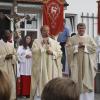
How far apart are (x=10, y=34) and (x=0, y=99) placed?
8.52 m

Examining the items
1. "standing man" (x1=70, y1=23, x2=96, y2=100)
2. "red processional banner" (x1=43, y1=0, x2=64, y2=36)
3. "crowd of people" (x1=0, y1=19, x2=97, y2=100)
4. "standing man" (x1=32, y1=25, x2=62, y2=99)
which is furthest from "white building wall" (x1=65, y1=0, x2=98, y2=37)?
"standing man" (x1=32, y1=25, x2=62, y2=99)

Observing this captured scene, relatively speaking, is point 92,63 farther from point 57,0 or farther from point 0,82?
point 0,82

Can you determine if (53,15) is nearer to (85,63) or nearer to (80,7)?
(80,7)

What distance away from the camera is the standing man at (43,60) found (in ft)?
34.4

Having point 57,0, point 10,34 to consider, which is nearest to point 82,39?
point 10,34

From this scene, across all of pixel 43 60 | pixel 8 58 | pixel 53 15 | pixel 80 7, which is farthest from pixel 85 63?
pixel 80 7

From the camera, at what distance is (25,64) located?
13.1m

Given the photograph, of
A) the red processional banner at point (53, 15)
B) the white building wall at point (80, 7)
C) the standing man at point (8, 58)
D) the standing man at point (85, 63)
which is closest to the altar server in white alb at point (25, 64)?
the standing man at point (8, 58)

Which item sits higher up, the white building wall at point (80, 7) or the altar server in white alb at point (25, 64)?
the white building wall at point (80, 7)

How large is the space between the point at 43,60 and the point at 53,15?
6523 millimetres

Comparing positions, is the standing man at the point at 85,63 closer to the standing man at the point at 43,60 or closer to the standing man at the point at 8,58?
the standing man at the point at 43,60

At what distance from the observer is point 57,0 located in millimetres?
16531

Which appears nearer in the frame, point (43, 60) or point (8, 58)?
point (43, 60)

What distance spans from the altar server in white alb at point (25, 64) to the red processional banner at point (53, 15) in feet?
11.7
